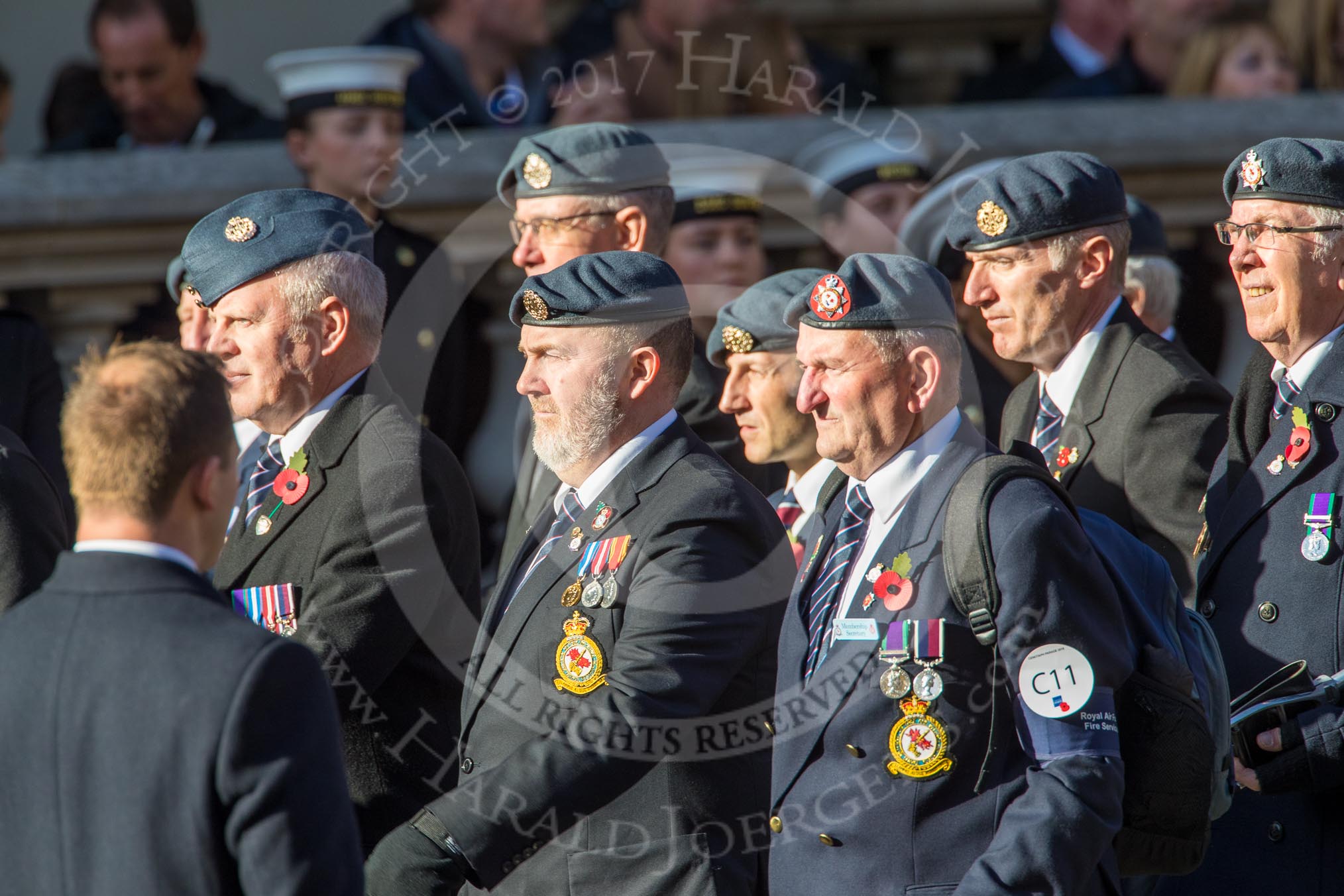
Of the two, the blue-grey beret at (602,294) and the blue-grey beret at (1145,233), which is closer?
the blue-grey beret at (602,294)

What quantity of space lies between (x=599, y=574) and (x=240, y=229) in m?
1.09

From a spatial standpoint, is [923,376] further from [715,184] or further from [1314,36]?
[1314,36]

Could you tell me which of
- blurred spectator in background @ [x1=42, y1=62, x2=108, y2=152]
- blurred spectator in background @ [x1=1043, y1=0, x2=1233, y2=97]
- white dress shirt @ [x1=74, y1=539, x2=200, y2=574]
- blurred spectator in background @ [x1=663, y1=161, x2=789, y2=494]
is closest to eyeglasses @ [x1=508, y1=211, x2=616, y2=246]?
blurred spectator in background @ [x1=663, y1=161, x2=789, y2=494]

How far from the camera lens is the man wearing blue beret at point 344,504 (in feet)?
11.7

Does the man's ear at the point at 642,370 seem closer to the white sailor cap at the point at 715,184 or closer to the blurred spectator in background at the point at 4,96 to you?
the white sailor cap at the point at 715,184

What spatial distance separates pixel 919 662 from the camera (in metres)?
3.00

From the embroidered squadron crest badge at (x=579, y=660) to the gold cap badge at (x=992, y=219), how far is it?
51.2 inches

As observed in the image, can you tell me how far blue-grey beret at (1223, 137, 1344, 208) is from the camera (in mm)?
3543

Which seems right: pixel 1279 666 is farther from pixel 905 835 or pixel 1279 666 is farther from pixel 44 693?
pixel 44 693

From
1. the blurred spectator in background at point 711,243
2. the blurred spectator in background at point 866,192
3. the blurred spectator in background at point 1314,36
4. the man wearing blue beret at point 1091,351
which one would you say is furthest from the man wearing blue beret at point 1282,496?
the blurred spectator in background at point 1314,36

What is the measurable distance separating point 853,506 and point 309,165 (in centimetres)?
305

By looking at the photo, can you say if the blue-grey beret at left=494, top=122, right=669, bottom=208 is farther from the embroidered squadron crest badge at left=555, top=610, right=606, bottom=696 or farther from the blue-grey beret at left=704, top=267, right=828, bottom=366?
the embroidered squadron crest badge at left=555, top=610, right=606, bottom=696

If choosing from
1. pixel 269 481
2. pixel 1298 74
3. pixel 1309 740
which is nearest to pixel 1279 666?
pixel 1309 740

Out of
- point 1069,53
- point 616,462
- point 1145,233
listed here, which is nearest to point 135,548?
point 616,462
